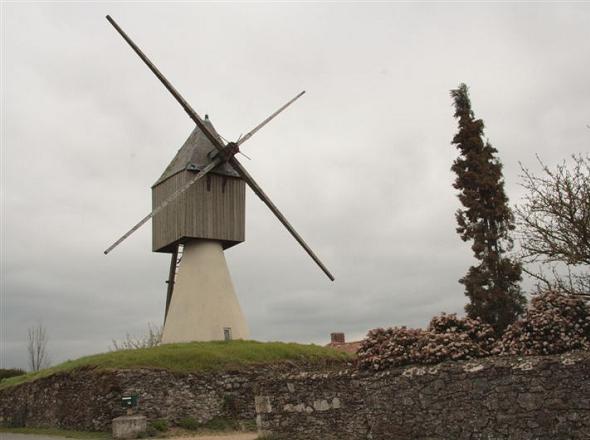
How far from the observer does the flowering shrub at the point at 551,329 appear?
9.29 m

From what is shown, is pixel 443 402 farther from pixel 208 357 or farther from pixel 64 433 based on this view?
pixel 64 433

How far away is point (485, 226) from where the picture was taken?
24062 mm

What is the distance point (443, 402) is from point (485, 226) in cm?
1572

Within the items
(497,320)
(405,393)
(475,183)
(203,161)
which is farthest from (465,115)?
(405,393)

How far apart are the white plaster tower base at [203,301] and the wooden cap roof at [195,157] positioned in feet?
10.7

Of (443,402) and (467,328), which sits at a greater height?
(467,328)

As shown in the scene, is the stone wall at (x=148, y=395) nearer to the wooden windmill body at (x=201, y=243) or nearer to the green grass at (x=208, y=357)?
the green grass at (x=208, y=357)

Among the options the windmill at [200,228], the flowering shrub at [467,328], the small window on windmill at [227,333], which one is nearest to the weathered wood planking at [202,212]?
the windmill at [200,228]

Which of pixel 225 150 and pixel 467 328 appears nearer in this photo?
pixel 467 328

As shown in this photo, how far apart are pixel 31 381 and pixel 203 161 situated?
11242 millimetres

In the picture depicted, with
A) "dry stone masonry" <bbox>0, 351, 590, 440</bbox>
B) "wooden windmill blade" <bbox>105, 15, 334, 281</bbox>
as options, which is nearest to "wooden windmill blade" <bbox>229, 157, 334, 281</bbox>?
"wooden windmill blade" <bbox>105, 15, 334, 281</bbox>

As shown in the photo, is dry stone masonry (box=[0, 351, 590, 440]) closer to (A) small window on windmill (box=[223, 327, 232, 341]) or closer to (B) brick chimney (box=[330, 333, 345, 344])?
(A) small window on windmill (box=[223, 327, 232, 341])

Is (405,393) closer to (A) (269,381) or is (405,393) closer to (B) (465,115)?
(A) (269,381)

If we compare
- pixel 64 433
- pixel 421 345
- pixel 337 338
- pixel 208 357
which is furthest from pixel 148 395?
pixel 337 338
